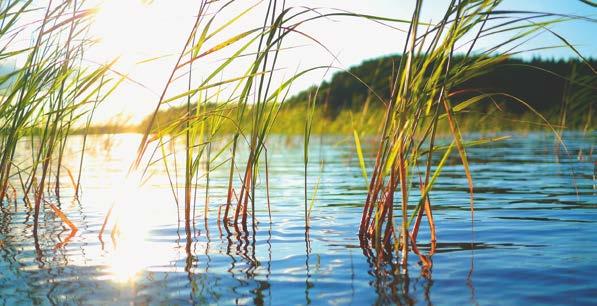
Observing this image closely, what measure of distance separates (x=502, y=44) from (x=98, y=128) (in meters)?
8.11

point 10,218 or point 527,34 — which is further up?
point 527,34

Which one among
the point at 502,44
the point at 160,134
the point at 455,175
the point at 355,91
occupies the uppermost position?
the point at 355,91

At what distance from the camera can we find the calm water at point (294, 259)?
2.01m

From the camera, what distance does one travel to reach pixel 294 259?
101 inches

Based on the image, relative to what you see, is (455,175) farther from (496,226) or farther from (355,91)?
(355,91)

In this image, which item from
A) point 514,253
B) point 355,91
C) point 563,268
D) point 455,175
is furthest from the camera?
point 355,91

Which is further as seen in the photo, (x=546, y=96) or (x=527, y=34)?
(x=546, y=96)

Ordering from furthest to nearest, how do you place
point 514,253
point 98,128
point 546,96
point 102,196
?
point 546,96 → point 98,128 → point 102,196 → point 514,253

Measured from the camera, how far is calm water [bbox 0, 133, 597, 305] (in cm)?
201

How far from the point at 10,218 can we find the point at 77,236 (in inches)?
42.2

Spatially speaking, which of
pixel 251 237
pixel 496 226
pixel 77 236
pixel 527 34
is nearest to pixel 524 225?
pixel 496 226

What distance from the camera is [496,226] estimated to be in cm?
340

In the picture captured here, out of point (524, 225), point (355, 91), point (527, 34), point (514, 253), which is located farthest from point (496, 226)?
point (355, 91)

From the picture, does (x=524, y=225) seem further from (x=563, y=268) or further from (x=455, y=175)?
(x=455, y=175)
